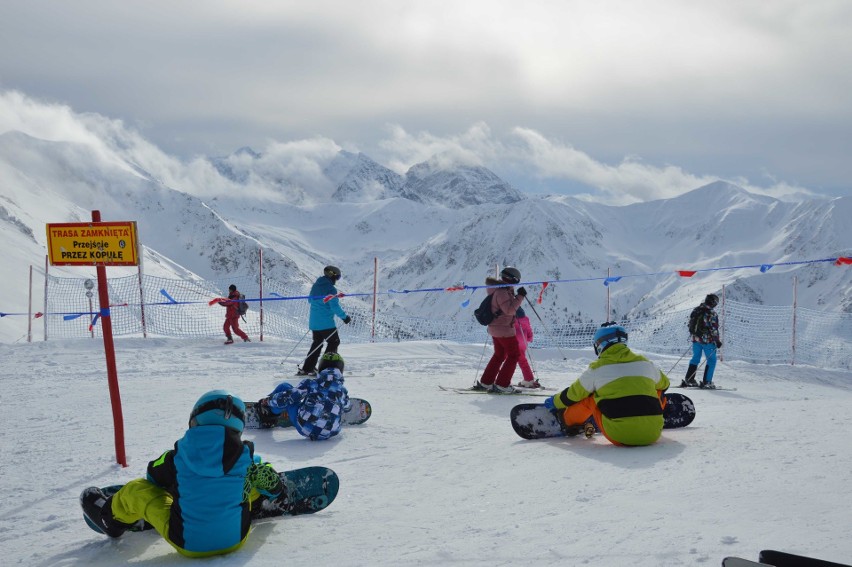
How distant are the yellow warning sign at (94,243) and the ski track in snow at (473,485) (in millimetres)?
1693

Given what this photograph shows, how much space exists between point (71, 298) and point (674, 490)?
136 ft

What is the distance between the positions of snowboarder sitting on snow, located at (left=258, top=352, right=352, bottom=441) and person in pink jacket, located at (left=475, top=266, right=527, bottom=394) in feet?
10.9

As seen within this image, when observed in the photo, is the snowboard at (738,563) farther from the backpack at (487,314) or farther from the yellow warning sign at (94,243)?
the backpack at (487,314)

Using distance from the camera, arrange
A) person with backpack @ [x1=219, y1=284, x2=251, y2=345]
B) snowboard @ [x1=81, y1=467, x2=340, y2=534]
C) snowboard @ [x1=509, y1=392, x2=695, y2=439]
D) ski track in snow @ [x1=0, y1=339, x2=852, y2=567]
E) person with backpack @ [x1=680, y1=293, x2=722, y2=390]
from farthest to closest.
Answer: person with backpack @ [x1=219, y1=284, x2=251, y2=345] < person with backpack @ [x1=680, y1=293, x2=722, y2=390] < snowboard @ [x1=509, y1=392, x2=695, y2=439] < snowboard @ [x1=81, y1=467, x2=340, y2=534] < ski track in snow @ [x1=0, y1=339, x2=852, y2=567]

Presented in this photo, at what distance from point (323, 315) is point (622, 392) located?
6125 mm

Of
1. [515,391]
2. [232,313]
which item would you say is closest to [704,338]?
[515,391]

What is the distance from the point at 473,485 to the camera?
4621 millimetres

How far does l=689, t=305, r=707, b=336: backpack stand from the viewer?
11406 mm

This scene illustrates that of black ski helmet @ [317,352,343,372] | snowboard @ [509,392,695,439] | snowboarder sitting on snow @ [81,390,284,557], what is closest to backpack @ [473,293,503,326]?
black ski helmet @ [317,352,343,372]

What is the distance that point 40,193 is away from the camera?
442 feet

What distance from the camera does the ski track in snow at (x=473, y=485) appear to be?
3.31 meters

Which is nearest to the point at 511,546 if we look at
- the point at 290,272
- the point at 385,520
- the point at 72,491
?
the point at 385,520

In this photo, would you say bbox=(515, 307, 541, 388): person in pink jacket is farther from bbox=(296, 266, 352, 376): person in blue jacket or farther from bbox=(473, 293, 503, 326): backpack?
bbox=(296, 266, 352, 376): person in blue jacket

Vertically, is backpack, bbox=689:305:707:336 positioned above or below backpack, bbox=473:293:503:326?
below
